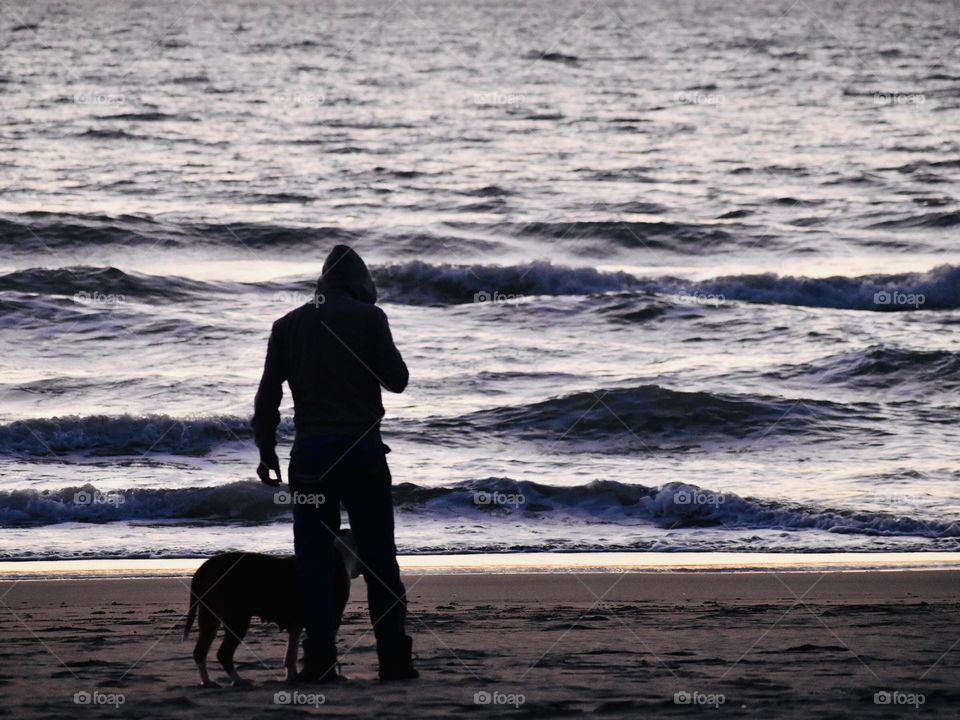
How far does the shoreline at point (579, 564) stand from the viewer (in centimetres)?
856

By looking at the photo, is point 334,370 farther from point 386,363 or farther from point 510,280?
point 510,280

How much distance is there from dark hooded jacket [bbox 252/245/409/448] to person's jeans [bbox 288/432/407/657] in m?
0.09

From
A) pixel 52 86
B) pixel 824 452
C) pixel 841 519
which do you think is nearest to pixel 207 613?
pixel 841 519

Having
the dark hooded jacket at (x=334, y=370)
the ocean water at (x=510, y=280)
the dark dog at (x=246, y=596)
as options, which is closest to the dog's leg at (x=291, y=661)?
the dark dog at (x=246, y=596)

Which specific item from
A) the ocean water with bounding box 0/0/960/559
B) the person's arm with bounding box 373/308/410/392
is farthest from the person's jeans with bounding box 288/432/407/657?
the ocean water with bounding box 0/0/960/559

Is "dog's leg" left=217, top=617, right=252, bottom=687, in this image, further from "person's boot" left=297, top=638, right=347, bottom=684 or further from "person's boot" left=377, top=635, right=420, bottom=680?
"person's boot" left=377, top=635, right=420, bottom=680

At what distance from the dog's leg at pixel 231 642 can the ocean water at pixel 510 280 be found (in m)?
3.88

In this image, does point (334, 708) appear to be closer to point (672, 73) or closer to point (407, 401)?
point (407, 401)

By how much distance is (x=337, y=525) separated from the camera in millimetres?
5395

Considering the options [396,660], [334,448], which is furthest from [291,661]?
[334,448]

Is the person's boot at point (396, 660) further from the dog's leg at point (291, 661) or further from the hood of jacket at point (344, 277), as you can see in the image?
the hood of jacket at point (344, 277)

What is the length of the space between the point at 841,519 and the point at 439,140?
937 inches

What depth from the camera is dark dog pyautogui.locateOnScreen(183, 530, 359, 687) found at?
536 centimetres

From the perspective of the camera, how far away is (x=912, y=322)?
18719 millimetres
